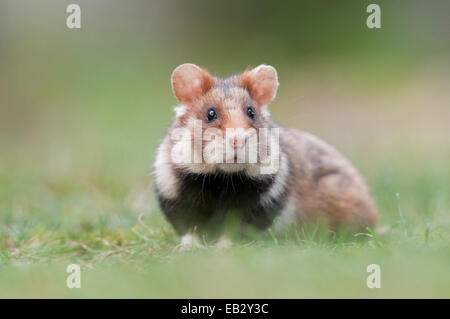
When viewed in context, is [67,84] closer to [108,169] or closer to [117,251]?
[108,169]

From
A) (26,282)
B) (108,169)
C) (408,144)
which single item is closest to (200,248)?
(26,282)

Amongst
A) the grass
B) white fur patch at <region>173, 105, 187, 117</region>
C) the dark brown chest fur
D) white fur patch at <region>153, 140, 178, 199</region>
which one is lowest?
the grass

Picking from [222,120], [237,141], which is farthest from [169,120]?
[237,141]

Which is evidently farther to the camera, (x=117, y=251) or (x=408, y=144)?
(x=408, y=144)

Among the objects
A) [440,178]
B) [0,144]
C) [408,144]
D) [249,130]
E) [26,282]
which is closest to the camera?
[26,282]

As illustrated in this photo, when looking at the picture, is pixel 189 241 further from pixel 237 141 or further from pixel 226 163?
pixel 237 141

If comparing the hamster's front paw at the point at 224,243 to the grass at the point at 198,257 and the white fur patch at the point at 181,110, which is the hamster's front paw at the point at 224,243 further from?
the white fur patch at the point at 181,110

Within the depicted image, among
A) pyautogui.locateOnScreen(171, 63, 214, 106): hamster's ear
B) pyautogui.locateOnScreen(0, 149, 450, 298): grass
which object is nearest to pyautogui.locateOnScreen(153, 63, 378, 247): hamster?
→ pyautogui.locateOnScreen(171, 63, 214, 106): hamster's ear

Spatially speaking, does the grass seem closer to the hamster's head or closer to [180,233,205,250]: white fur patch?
[180,233,205,250]: white fur patch
